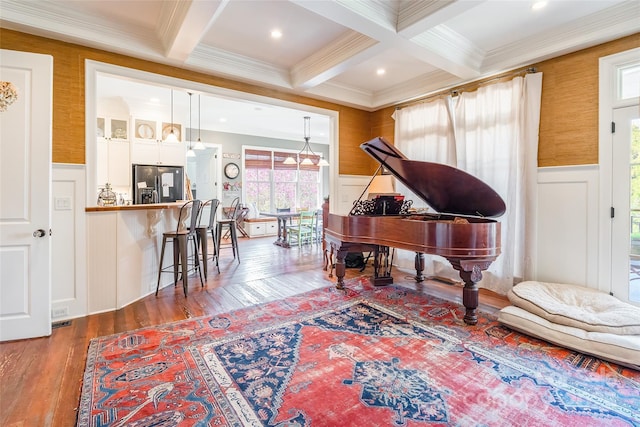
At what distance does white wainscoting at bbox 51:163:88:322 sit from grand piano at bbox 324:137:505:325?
107 inches

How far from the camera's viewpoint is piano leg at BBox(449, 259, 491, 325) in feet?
8.92

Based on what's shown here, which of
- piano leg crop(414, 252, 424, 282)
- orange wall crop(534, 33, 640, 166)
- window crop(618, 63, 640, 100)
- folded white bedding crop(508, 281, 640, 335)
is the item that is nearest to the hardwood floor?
piano leg crop(414, 252, 424, 282)

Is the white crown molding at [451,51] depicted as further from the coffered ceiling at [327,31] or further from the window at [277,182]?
the window at [277,182]

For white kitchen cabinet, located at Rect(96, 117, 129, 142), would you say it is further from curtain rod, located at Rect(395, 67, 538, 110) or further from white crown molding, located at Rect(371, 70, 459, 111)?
curtain rod, located at Rect(395, 67, 538, 110)

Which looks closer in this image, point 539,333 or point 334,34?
point 539,333

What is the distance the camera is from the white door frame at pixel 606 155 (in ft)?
9.64

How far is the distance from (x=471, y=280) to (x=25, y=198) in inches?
159

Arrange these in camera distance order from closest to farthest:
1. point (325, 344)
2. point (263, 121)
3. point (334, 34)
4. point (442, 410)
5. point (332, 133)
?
point (442, 410) < point (325, 344) < point (334, 34) < point (332, 133) < point (263, 121)

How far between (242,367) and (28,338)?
1983mm

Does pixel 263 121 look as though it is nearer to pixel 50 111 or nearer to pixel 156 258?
pixel 156 258

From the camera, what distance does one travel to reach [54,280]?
2.86 m

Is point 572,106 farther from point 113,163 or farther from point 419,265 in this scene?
point 113,163

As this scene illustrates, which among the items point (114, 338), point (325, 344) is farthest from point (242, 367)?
point (114, 338)

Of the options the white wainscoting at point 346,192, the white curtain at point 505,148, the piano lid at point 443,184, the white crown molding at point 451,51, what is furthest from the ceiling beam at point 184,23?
the white curtain at point 505,148
